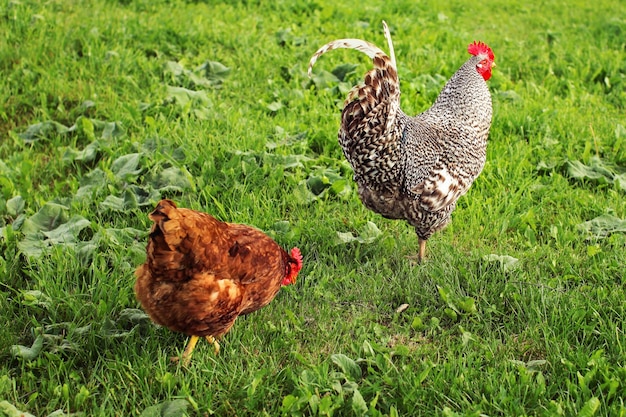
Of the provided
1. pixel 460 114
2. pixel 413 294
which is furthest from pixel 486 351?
pixel 460 114

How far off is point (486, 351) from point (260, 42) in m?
4.94

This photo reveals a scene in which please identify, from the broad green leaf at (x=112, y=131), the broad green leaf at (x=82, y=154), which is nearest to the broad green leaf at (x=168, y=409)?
the broad green leaf at (x=82, y=154)

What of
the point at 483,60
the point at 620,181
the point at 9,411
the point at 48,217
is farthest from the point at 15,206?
the point at 620,181

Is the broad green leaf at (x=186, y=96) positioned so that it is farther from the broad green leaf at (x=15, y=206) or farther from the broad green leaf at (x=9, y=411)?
the broad green leaf at (x=9, y=411)

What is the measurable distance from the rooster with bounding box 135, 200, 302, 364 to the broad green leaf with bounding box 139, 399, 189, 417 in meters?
0.32

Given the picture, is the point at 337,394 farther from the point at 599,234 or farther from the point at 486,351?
the point at 599,234

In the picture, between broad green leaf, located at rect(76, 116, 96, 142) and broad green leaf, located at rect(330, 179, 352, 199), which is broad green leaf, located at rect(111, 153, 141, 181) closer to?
broad green leaf, located at rect(76, 116, 96, 142)

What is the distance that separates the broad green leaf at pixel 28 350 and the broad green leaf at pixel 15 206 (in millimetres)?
1472

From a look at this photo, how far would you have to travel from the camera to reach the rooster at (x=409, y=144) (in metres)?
3.69

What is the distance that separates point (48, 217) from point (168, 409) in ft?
6.62

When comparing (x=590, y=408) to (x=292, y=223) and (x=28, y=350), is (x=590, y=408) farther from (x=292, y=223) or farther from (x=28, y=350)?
(x=28, y=350)

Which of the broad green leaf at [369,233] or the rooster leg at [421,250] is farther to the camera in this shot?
the broad green leaf at [369,233]

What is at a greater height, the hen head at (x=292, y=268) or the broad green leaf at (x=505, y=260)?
the broad green leaf at (x=505, y=260)

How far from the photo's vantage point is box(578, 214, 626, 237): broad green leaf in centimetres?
450
